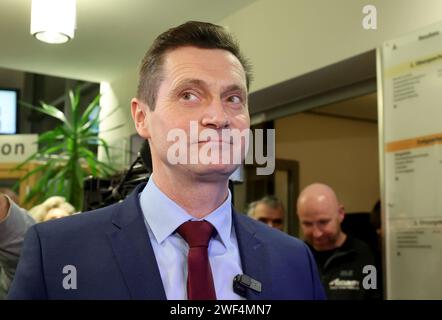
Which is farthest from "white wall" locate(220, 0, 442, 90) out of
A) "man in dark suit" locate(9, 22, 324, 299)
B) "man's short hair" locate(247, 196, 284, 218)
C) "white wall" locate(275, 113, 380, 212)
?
"man in dark suit" locate(9, 22, 324, 299)

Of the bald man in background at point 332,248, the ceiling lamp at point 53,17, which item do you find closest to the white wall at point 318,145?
the bald man in background at point 332,248

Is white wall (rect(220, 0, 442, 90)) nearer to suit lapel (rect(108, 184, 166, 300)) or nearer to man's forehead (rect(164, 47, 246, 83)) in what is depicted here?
man's forehead (rect(164, 47, 246, 83))

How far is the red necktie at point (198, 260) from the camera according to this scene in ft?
1.64

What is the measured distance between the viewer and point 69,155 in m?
0.74

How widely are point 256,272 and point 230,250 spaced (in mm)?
37

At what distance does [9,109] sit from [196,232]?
0.37m

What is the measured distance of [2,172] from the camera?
72cm

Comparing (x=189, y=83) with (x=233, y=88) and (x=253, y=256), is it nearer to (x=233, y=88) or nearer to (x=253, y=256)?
(x=233, y=88)

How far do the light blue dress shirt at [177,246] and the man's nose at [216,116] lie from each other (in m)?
0.10

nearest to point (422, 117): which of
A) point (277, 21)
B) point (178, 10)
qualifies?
point (277, 21)

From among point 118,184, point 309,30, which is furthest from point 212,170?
point 309,30

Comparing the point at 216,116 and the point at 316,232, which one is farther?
the point at 316,232

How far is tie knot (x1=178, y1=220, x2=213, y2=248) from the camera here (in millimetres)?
518
